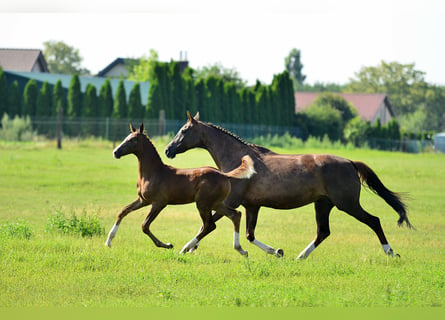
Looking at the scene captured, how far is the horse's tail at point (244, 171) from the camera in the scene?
12266 millimetres

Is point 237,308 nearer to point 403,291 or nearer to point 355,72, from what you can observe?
point 403,291

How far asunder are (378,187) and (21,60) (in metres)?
60.2

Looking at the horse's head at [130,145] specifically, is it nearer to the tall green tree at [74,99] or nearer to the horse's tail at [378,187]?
the horse's tail at [378,187]

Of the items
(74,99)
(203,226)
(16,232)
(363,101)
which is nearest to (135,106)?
(74,99)

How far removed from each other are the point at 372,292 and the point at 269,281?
1.35 metres

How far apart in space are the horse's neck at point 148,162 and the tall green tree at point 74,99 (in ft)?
121

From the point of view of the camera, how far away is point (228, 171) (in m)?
13.0

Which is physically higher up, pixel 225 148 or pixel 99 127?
pixel 225 148

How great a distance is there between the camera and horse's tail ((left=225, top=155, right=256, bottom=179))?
12.3 metres

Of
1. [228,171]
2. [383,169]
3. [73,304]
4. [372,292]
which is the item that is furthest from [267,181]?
[383,169]

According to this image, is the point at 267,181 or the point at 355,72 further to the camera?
the point at 355,72

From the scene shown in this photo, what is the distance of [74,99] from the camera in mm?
48250

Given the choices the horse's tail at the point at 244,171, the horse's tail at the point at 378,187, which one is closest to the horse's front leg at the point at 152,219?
the horse's tail at the point at 244,171

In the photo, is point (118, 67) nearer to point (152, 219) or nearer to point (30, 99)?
point (30, 99)
